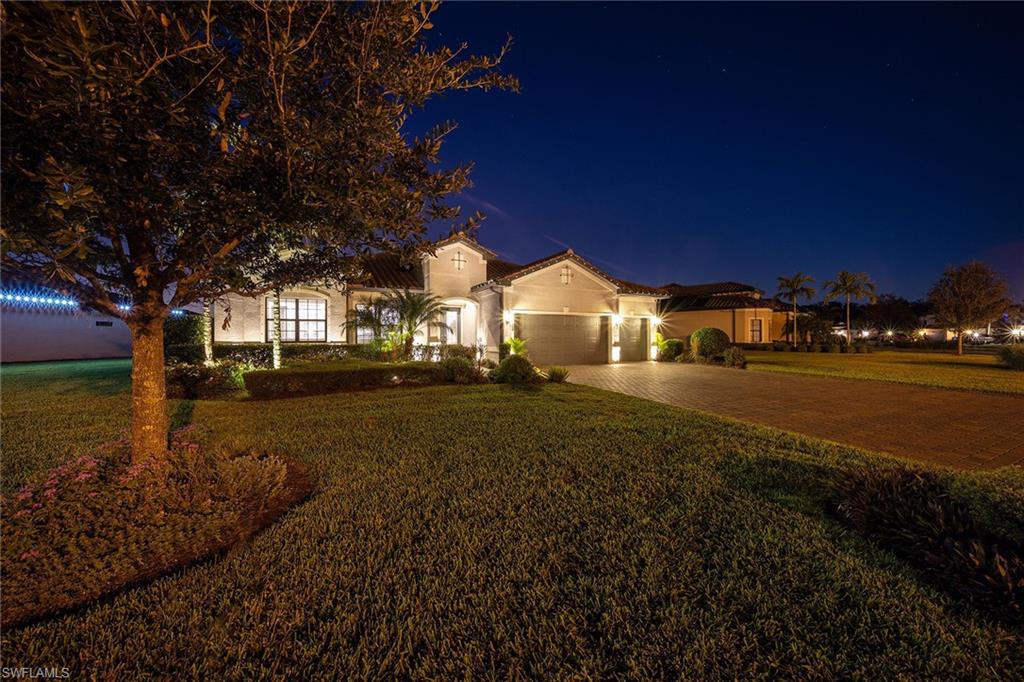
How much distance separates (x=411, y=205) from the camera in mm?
3617

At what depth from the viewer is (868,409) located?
936 centimetres

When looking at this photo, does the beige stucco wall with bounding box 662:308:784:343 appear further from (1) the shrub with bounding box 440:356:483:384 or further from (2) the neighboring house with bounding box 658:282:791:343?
(1) the shrub with bounding box 440:356:483:384

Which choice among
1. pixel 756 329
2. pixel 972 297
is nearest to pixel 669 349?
pixel 756 329

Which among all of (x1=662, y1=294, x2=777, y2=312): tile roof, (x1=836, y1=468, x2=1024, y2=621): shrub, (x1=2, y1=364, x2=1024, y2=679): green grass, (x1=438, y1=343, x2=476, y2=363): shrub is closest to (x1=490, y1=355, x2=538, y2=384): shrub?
(x1=438, y1=343, x2=476, y2=363): shrub

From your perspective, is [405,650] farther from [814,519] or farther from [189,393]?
[189,393]

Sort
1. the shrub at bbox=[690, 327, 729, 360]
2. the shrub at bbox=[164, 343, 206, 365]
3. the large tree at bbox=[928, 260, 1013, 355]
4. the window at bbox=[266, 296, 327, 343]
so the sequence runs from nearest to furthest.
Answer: the shrub at bbox=[164, 343, 206, 365], the window at bbox=[266, 296, 327, 343], the shrub at bbox=[690, 327, 729, 360], the large tree at bbox=[928, 260, 1013, 355]

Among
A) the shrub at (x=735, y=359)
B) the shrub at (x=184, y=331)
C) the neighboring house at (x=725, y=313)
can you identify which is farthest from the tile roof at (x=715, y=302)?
the shrub at (x=184, y=331)

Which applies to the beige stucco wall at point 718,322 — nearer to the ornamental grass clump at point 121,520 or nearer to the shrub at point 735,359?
the shrub at point 735,359

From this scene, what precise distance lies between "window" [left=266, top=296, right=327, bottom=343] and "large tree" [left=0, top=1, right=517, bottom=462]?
12989 mm

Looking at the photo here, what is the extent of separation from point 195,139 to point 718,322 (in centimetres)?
3688

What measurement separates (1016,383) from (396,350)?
22.0 m

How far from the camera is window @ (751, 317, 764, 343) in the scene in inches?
1368

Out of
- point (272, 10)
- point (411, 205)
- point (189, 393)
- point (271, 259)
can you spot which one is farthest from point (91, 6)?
point (189, 393)

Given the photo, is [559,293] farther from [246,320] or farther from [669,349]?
[246,320]
